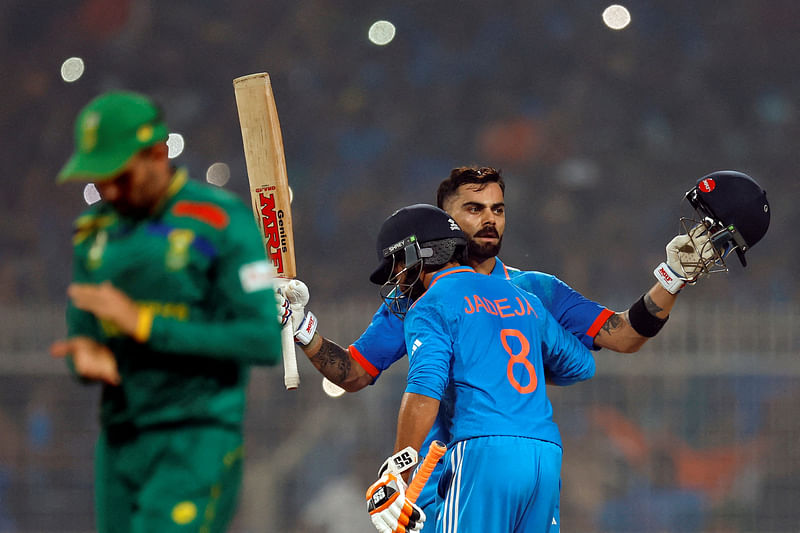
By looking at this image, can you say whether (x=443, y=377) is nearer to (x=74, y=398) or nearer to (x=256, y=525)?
(x=256, y=525)

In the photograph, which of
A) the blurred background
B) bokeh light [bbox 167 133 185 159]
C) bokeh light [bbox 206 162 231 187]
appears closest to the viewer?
the blurred background

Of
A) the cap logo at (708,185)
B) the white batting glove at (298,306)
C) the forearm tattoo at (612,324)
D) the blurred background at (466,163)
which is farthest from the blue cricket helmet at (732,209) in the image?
the blurred background at (466,163)

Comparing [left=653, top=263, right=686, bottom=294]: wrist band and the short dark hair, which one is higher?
the short dark hair

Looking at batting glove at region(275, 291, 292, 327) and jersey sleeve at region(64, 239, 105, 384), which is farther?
batting glove at region(275, 291, 292, 327)

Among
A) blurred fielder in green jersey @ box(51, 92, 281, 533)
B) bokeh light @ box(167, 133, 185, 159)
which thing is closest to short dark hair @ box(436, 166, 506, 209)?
blurred fielder in green jersey @ box(51, 92, 281, 533)

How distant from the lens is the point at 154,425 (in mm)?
1993

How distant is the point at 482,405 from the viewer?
3.07 m

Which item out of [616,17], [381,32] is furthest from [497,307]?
[616,17]

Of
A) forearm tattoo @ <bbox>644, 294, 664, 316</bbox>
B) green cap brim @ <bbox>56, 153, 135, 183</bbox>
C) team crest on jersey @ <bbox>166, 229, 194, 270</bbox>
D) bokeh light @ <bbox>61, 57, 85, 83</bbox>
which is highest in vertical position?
bokeh light @ <bbox>61, 57, 85, 83</bbox>

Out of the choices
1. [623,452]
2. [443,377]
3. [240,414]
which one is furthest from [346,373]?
[623,452]

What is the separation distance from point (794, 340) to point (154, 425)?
21.9 feet

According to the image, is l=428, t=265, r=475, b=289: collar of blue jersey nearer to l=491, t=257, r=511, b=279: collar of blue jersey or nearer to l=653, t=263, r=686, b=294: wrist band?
l=491, t=257, r=511, b=279: collar of blue jersey

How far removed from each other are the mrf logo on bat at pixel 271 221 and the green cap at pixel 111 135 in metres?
1.61

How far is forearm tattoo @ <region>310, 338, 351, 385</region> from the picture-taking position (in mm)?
3801
